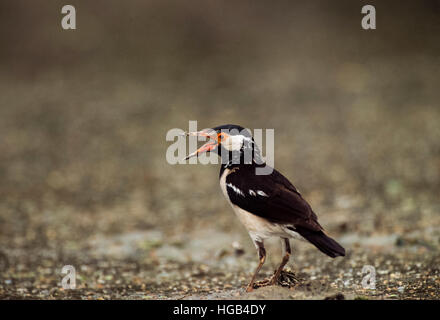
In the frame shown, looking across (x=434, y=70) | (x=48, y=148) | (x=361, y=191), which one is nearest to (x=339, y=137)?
(x=361, y=191)

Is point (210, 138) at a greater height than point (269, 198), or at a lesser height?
greater

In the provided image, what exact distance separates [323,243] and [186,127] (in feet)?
40.1

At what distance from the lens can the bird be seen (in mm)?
5793

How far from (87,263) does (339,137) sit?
29.5ft

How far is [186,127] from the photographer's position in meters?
17.5

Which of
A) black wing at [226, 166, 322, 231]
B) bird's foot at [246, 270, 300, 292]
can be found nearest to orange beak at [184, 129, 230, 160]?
black wing at [226, 166, 322, 231]

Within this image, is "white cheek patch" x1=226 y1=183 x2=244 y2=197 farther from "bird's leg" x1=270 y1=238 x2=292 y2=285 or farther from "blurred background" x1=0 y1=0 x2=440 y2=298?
"blurred background" x1=0 y1=0 x2=440 y2=298

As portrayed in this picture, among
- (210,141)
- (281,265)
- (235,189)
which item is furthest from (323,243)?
(210,141)

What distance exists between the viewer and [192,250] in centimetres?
1000

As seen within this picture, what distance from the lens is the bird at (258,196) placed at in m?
5.79

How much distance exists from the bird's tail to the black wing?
5 cm

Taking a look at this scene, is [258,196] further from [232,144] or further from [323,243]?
[323,243]

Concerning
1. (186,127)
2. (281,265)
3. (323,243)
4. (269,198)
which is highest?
(186,127)
